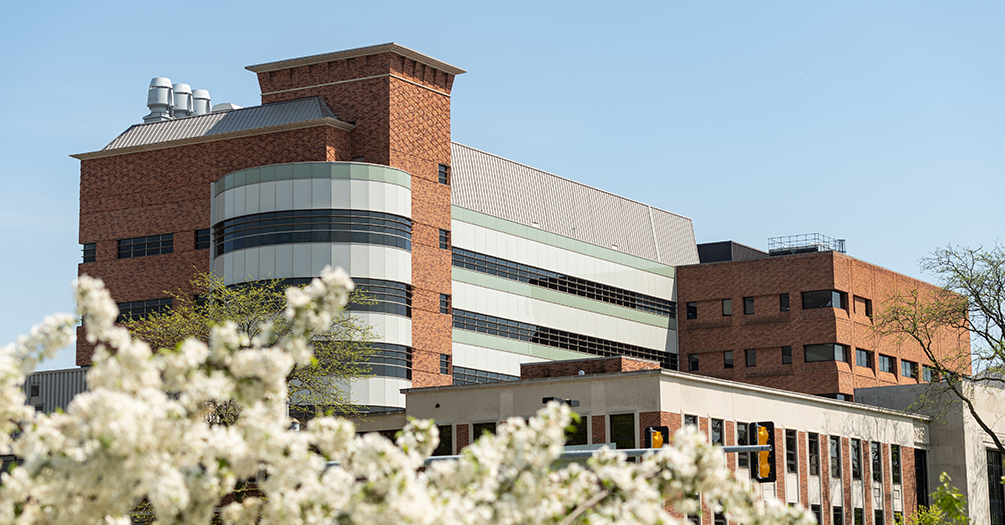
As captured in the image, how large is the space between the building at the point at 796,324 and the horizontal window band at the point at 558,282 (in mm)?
3130

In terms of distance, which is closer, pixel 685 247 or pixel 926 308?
pixel 926 308

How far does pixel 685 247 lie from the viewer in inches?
3804

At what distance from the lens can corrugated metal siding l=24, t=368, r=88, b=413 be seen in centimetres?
6225

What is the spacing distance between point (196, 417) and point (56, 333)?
5.40 ft

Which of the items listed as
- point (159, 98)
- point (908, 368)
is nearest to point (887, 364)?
point (908, 368)

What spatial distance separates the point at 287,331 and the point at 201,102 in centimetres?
4010

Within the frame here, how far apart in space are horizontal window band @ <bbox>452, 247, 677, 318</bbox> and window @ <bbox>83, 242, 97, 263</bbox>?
21.6 meters

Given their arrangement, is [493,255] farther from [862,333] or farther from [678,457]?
[678,457]

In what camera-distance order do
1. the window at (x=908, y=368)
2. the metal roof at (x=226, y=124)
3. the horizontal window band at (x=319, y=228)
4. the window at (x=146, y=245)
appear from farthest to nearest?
1. the window at (x=908, y=368)
2. the window at (x=146, y=245)
3. the metal roof at (x=226, y=124)
4. the horizontal window band at (x=319, y=228)

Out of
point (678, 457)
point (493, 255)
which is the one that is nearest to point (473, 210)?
point (493, 255)

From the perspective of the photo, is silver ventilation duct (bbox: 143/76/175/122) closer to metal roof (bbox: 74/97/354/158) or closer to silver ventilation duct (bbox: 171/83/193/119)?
silver ventilation duct (bbox: 171/83/193/119)

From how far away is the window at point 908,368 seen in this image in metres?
88.7

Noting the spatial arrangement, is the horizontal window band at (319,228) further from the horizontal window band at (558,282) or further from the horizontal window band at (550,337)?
the horizontal window band at (550,337)

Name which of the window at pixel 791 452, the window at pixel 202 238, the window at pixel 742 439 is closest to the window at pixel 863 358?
the window at pixel 791 452
